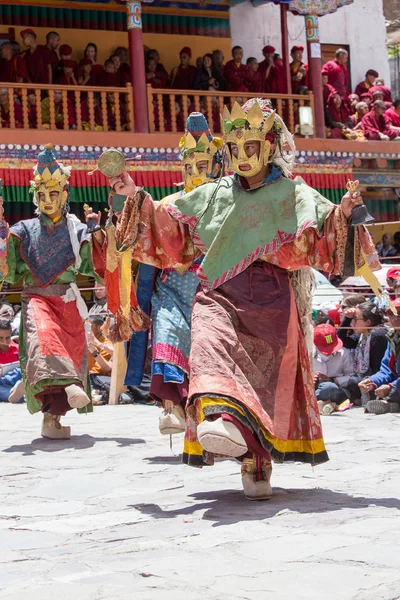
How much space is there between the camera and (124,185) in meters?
4.57

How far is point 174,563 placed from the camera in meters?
3.15

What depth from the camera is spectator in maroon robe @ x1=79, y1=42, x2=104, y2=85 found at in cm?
1432

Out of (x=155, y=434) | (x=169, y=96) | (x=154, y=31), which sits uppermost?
(x=154, y=31)

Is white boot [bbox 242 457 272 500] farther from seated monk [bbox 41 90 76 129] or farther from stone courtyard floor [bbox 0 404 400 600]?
seated monk [bbox 41 90 76 129]

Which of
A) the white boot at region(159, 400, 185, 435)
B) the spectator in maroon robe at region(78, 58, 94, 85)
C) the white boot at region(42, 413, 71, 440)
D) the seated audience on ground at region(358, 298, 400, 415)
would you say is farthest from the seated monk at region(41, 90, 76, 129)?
the white boot at region(159, 400, 185, 435)

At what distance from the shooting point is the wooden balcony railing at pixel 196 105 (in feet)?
45.6

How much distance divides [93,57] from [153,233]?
10.3 metres

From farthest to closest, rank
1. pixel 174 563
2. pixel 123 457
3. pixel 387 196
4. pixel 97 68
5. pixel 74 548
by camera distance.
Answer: pixel 387 196 < pixel 97 68 < pixel 123 457 < pixel 74 548 < pixel 174 563

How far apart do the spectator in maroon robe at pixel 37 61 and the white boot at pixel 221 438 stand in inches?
405

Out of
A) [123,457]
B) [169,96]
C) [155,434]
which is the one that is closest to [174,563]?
[123,457]

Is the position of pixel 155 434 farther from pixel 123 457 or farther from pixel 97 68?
pixel 97 68

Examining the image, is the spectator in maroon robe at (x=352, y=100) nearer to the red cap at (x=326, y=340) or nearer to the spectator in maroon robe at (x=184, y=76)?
the spectator in maroon robe at (x=184, y=76)

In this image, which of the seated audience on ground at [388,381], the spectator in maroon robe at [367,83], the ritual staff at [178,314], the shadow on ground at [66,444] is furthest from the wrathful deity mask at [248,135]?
the spectator in maroon robe at [367,83]

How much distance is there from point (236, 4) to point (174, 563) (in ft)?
46.5
